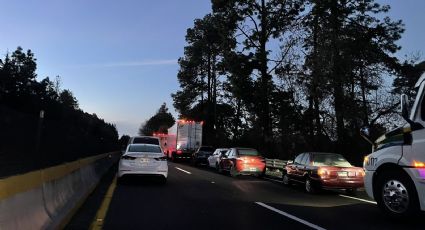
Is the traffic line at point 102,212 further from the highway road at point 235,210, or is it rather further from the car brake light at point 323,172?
the car brake light at point 323,172

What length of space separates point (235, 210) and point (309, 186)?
20.0 feet

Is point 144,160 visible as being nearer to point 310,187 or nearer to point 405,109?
point 310,187

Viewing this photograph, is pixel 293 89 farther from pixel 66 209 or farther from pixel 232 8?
pixel 66 209

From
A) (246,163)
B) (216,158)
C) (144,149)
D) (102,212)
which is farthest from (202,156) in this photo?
(102,212)

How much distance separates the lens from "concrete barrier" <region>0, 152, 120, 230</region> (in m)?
6.12

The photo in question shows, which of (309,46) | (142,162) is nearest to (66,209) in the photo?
(142,162)

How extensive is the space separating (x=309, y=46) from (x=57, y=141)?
2579 centimetres

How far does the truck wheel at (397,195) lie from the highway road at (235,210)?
0.29m

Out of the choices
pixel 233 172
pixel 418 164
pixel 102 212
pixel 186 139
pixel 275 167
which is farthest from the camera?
pixel 186 139

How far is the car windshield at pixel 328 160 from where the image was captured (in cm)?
1766

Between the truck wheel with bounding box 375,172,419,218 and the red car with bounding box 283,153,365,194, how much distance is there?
19.9ft

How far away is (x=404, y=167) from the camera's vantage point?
9906mm

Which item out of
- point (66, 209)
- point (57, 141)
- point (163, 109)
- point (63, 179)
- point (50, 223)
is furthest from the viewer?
point (163, 109)

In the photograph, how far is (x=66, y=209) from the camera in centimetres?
1005
